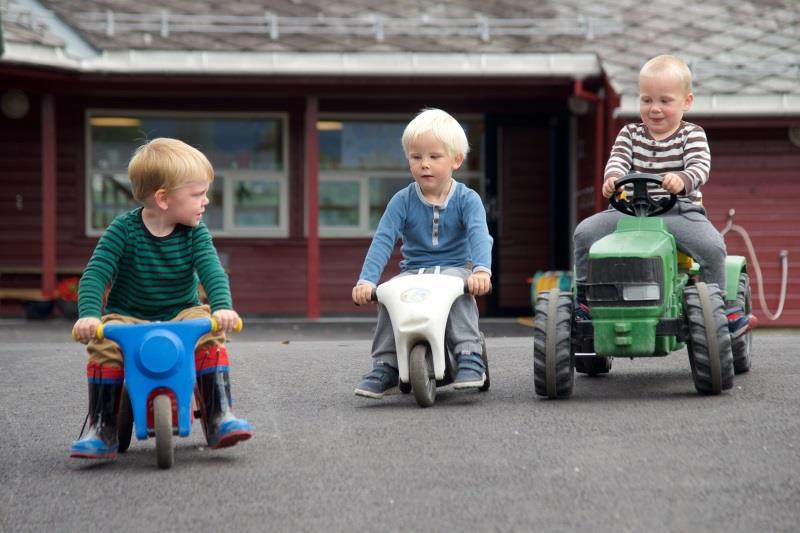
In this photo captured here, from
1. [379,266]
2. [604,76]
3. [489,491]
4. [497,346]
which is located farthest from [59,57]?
[489,491]

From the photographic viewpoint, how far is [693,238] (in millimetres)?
5930

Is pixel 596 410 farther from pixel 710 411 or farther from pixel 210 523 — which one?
pixel 210 523

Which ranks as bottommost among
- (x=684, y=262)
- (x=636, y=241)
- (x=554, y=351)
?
(x=554, y=351)

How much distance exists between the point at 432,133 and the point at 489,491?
215cm

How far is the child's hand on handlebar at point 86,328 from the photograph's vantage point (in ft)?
13.8

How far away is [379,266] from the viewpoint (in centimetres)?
564

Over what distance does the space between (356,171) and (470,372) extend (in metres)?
10.8

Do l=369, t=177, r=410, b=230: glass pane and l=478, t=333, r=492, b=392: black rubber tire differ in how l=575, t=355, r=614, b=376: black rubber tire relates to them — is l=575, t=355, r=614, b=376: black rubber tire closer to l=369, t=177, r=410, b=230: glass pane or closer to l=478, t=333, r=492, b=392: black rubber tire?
l=478, t=333, r=492, b=392: black rubber tire

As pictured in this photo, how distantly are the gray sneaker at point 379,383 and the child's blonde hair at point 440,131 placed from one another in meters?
1.00

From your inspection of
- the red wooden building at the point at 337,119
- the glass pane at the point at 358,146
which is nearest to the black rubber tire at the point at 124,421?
the red wooden building at the point at 337,119

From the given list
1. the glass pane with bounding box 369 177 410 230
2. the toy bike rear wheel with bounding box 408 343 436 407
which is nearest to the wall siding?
the glass pane with bounding box 369 177 410 230

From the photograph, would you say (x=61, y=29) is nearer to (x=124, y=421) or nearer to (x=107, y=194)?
(x=107, y=194)

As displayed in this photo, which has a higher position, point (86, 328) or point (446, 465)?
point (86, 328)

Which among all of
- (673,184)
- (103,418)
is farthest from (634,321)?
(103,418)
